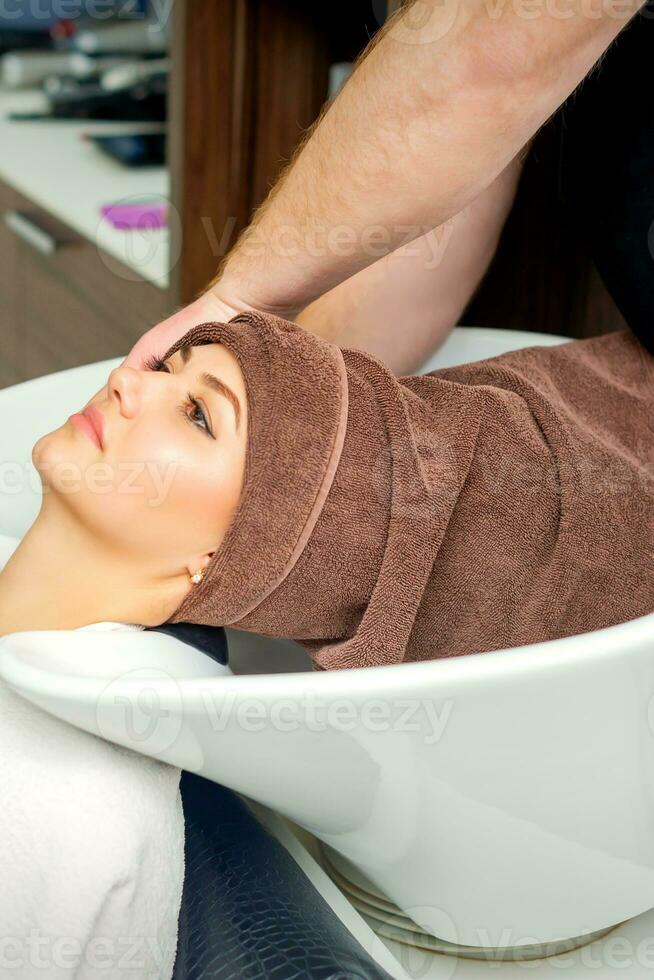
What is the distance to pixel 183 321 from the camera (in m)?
0.86

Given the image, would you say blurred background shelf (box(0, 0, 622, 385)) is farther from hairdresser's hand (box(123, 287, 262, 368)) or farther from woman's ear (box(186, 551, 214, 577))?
woman's ear (box(186, 551, 214, 577))

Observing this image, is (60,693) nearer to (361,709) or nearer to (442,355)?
(361,709)

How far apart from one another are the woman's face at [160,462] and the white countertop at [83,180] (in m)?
0.81

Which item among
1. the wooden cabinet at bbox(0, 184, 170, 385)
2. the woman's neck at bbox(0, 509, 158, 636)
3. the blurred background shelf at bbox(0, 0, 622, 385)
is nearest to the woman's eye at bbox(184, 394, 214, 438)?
the woman's neck at bbox(0, 509, 158, 636)

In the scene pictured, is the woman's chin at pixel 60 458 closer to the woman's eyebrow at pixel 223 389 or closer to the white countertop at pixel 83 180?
the woman's eyebrow at pixel 223 389

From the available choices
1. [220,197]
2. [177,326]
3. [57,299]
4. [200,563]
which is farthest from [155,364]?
[57,299]

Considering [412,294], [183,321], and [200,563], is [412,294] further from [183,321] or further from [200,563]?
[200,563]

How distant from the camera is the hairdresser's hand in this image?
2.77ft

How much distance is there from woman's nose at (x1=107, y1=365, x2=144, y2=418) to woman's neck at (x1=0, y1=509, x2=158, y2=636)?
88mm

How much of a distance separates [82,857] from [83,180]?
1.45 meters

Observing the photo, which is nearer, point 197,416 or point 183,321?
point 197,416

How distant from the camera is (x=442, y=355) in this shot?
1047 mm

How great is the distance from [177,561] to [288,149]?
2.95 feet

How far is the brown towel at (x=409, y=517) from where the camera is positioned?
70 centimetres
